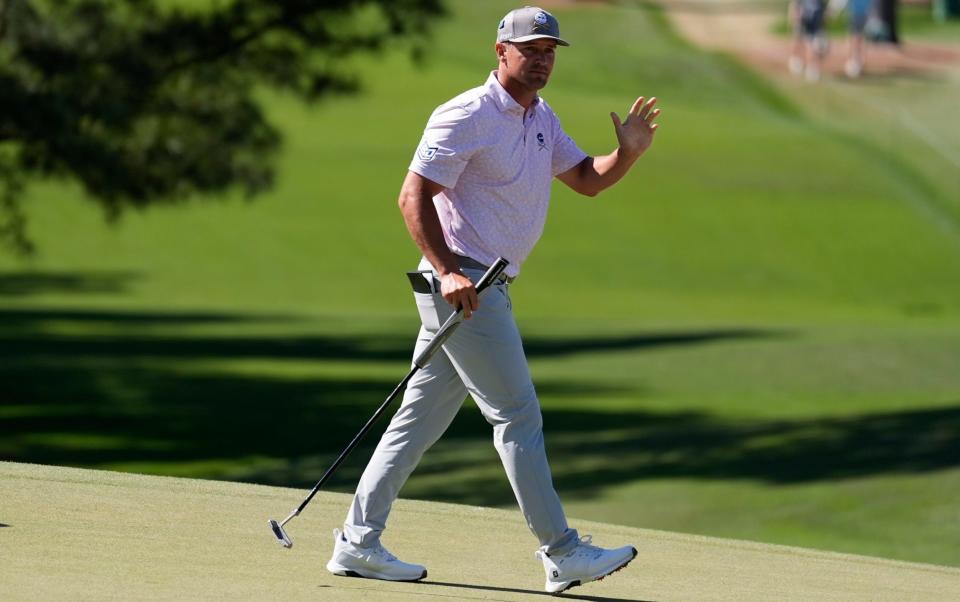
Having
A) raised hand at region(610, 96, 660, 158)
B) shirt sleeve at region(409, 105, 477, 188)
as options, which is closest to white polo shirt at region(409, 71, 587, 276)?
shirt sleeve at region(409, 105, 477, 188)

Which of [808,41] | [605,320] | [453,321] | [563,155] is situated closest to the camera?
[453,321]

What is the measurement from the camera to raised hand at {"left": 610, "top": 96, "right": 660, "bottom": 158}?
7.00 m

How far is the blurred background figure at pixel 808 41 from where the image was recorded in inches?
2136

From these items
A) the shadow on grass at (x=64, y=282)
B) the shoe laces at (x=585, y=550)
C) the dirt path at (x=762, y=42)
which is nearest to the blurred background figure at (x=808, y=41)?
the dirt path at (x=762, y=42)

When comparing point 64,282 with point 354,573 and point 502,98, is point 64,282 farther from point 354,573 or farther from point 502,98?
point 502,98

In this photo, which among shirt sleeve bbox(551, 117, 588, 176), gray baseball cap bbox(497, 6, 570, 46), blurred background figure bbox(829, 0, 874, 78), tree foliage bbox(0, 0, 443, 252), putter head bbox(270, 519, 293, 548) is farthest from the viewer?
blurred background figure bbox(829, 0, 874, 78)

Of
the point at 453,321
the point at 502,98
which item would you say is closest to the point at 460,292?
the point at 453,321

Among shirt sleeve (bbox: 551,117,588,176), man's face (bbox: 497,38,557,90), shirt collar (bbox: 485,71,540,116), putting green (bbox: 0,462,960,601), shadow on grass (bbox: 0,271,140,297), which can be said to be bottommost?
shadow on grass (bbox: 0,271,140,297)

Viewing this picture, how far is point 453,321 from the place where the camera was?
6.52m

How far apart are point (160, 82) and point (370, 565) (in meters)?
11.9

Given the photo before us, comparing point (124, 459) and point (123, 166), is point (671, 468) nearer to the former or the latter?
point (124, 459)

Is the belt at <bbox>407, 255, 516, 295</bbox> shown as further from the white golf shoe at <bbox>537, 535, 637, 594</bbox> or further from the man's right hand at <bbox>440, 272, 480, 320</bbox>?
the white golf shoe at <bbox>537, 535, 637, 594</bbox>

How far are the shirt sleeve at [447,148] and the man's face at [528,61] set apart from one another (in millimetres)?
219

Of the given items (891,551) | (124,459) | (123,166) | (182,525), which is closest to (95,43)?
(123,166)
